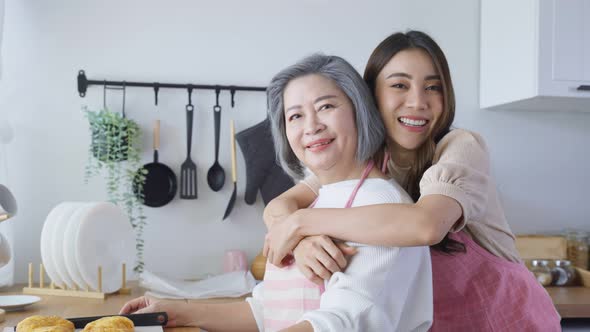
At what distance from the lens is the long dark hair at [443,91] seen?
4.34ft

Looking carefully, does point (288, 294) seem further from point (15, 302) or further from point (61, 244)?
point (61, 244)

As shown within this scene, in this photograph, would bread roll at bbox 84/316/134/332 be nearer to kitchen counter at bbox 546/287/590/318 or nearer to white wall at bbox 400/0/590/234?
kitchen counter at bbox 546/287/590/318

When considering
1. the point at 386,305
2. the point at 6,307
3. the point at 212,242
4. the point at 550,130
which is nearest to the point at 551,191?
the point at 550,130

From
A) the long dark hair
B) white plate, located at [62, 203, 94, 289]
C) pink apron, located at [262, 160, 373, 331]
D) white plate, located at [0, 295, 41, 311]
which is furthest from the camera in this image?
white plate, located at [62, 203, 94, 289]

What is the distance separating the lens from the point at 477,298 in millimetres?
1310

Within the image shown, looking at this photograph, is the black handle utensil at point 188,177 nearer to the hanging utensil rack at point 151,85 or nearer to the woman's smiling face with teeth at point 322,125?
the hanging utensil rack at point 151,85

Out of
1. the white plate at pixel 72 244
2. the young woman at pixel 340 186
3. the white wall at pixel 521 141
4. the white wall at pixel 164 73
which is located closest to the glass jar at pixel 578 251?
the white wall at pixel 521 141

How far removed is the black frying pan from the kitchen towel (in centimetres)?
29

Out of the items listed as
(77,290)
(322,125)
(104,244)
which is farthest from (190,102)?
(322,125)

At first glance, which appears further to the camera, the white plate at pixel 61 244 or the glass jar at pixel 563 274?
the glass jar at pixel 563 274

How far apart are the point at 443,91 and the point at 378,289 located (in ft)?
1.74

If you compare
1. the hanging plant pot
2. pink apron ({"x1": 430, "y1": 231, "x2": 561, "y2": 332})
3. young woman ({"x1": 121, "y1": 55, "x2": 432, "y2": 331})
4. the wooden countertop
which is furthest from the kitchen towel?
pink apron ({"x1": 430, "y1": 231, "x2": 561, "y2": 332})

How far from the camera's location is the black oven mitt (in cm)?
232

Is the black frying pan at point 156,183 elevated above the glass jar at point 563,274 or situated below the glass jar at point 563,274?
above
